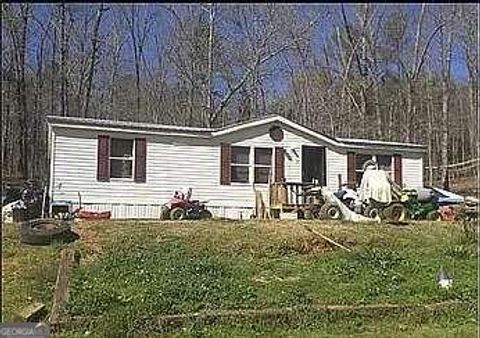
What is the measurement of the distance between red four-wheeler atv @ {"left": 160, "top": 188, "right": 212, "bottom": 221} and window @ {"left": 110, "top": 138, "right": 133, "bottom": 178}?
1.20m

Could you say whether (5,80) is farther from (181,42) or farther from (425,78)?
(425,78)

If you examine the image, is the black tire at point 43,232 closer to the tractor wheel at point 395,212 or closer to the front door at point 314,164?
the tractor wheel at point 395,212

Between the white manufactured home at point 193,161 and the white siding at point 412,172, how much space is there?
0.26 feet

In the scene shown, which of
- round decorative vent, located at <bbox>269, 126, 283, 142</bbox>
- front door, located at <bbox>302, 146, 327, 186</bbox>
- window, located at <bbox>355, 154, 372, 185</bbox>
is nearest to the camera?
round decorative vent, located at <bbox>269, 126, 283, 142</bbox>

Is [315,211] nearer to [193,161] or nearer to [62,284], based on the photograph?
[193,161]

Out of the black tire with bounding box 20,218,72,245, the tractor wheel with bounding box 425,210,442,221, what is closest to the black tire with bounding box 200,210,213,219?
the black tire with bounding box 20,218,72,245

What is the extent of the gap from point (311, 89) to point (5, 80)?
1191 centimetres

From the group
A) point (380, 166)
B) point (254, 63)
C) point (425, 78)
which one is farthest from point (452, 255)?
point (425, 78)

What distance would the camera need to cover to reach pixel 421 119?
29.0 meters

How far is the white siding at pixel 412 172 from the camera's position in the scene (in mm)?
18438

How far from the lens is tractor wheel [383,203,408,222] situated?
46.2 feet

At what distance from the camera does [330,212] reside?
14.6 metres

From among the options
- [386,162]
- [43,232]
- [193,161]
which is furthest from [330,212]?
[43,232]

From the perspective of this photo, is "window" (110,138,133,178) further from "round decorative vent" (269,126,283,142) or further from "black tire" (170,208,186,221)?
"round decorative vent" (269,126,283,142)
